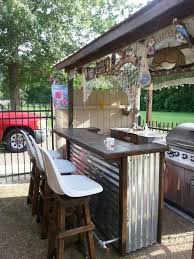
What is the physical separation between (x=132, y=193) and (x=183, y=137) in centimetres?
147

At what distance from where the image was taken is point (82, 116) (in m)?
6.19

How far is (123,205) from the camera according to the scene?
2592 mm

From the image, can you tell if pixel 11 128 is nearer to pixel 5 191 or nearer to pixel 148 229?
pixel 5 191

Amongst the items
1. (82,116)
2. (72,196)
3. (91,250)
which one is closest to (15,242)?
(91,250)

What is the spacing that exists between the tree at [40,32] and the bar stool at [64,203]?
696cm

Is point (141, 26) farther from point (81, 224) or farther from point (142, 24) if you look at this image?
point (81, 224)

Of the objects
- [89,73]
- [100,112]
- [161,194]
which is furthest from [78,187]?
[100,112]

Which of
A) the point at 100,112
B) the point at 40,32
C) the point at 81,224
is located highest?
the point at 40,32

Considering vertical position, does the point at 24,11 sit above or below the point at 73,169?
above

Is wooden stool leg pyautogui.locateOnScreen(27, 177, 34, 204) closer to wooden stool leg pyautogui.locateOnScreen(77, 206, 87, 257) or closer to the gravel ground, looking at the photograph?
the gravel ground

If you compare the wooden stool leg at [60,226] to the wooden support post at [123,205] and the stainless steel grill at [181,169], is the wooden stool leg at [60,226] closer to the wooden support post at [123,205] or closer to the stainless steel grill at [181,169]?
the wooden support post at [123,205]

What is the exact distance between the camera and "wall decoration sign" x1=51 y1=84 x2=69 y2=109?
5.79 metres

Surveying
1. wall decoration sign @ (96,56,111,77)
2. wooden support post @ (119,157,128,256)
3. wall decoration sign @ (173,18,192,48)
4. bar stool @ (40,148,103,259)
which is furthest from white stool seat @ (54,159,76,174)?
wall decoration sign @ (173,18,192,48)

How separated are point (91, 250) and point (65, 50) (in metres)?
7.89
